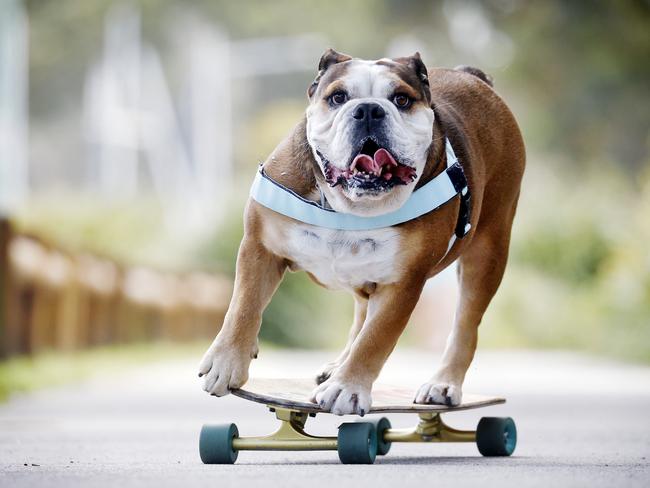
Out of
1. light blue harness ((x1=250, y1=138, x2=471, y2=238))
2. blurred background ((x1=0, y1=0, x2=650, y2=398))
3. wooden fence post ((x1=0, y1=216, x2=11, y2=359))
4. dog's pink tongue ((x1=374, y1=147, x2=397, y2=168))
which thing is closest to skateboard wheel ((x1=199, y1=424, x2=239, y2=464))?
light blue harness ((x1=250, y1=138, x2=471, y2=238))

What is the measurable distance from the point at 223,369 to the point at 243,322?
0.66 ft

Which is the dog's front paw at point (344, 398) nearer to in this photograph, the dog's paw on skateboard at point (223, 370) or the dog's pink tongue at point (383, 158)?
the dog's paw on skateboard at point (223, 370)

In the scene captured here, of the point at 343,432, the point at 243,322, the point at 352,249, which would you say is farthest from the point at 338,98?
the point at 343,432

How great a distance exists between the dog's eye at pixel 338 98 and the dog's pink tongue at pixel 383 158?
265 mm

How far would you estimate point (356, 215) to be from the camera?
5.21 metres

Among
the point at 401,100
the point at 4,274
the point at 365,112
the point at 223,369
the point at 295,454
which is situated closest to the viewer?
the point at 365,112

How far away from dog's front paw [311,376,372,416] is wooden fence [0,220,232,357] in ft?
18.7

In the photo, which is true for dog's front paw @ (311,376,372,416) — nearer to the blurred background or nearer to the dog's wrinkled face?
the dog's wrinkled face

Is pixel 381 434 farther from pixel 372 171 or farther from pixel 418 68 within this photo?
pixel 418 68

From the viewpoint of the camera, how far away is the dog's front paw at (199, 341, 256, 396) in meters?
5.09

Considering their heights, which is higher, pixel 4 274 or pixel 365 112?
pixel 4 274

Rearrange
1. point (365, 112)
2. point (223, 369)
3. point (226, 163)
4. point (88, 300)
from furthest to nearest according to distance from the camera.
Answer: point (226, 163)
point (88, 300)
point (223, 369)
point (365, 112)

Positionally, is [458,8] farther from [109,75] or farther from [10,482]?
[10,482]

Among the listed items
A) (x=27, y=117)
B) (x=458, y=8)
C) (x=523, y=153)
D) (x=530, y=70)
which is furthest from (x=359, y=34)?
(x=523, y=153)
